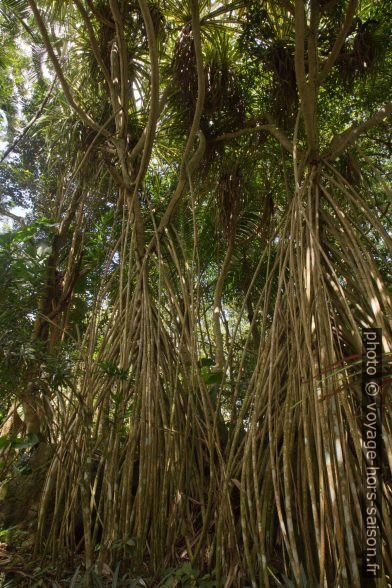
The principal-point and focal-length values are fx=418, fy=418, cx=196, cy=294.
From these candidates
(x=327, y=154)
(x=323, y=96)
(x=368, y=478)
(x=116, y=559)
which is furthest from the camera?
(x=323, y=96)

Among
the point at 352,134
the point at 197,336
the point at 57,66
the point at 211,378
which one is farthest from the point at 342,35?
the point at 211,378

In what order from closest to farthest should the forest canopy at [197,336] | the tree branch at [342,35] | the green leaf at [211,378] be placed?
the forest canopy at [197,336] → the tree branch at [342,35] → the green leaf at [211,378]

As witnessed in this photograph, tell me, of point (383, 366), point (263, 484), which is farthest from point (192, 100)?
point (263, 484)

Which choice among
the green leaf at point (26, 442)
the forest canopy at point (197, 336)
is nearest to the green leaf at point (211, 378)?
the forest canopy at point (197, 336)

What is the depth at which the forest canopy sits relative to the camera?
1.58 metres

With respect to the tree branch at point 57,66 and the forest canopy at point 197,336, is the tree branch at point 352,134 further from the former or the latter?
the tree branch at point 57,66

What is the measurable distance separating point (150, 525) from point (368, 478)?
0.95 meters

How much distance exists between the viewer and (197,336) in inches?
103

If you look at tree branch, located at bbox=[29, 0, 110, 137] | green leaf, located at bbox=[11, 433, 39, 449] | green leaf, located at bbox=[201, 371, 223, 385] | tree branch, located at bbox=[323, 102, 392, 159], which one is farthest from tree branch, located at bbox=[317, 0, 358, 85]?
green leaf, located at bbox=[11, 433, 39, 449]

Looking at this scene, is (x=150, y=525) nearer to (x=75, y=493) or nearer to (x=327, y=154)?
(x=75, y=493)

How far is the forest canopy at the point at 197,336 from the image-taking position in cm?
158

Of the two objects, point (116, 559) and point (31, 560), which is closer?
point (116, 559)

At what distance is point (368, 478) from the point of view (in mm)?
1481

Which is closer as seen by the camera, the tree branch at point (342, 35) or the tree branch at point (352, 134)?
the tree branch at point (342, 35)
